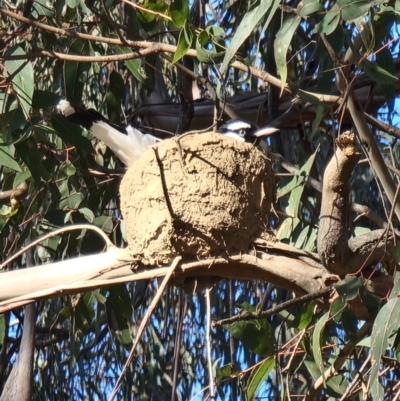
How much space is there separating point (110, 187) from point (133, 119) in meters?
0.61

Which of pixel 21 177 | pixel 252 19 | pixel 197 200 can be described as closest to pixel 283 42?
pixel 252 19

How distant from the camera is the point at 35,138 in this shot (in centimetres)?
269

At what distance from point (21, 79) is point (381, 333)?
4.15 feet

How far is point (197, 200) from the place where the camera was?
2334 mm

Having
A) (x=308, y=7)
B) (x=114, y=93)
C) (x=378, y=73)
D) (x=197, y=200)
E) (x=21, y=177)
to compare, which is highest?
(x=114, y=93)

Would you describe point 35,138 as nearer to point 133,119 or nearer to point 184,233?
point 184,233

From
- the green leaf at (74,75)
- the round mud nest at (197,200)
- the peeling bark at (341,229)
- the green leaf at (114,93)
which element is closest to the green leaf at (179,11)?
the round mud nest at (197,200)

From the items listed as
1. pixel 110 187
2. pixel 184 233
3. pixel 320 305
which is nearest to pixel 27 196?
pixel 110 187

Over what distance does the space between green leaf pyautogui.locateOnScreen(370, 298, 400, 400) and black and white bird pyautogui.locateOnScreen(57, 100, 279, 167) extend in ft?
4.00

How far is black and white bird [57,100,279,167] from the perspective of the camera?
3049 millimetres

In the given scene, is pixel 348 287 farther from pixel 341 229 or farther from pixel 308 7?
pixel 308 7

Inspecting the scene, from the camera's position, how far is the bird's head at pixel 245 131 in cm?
317

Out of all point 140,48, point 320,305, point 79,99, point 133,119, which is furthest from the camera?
point 133,119

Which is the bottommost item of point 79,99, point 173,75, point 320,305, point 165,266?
point 320,305
